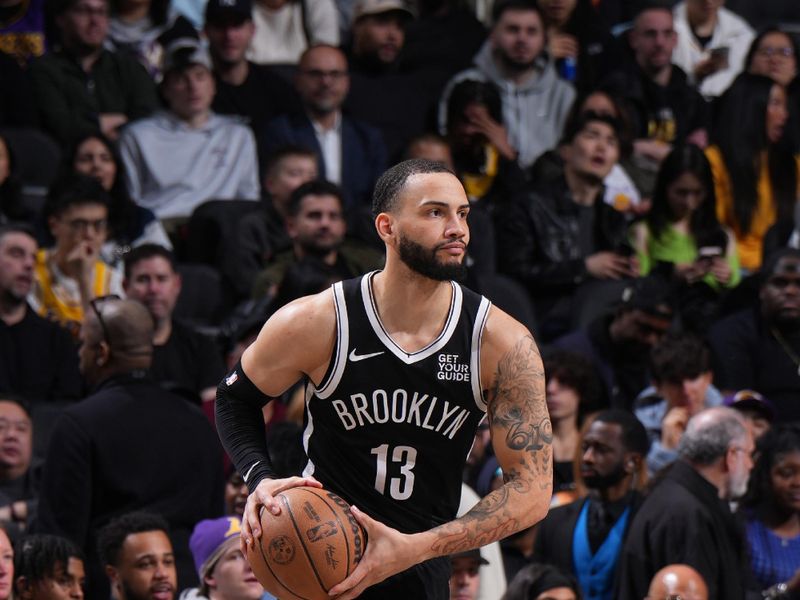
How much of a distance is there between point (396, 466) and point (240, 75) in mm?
6571

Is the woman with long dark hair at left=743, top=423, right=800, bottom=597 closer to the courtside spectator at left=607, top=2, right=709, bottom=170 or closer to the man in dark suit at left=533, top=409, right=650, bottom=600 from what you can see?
the man in dark suit at left=533, top=409, right=650, bottom=600

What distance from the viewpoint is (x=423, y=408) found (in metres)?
4.76

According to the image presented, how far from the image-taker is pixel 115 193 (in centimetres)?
941

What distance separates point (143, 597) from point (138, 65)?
5.27 metres

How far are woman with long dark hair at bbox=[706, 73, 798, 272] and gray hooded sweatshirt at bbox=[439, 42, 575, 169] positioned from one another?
3.61 ft

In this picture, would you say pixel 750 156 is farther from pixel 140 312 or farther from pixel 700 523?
pixel 140 312

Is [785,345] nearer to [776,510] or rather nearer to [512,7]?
[776,510]

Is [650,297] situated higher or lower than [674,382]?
higher

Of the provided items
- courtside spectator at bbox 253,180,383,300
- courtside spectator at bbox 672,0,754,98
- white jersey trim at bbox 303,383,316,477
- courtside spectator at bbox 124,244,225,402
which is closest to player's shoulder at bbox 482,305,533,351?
white jersey trim at bbox 303,383,316,477

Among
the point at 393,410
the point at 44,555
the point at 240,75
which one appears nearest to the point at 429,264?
the point at 393,410

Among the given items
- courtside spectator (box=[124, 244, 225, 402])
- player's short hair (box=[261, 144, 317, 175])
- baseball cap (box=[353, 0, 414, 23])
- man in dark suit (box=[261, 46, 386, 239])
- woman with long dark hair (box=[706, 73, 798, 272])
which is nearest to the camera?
courtside spectator (box=[124, 244, 225, 402])

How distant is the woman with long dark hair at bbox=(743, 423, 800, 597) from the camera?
7.47 metres

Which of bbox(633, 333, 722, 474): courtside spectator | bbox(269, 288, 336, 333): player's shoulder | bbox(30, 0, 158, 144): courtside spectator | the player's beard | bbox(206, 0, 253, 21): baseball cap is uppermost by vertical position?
bbox(206, 0, 253, 21): baseball cap

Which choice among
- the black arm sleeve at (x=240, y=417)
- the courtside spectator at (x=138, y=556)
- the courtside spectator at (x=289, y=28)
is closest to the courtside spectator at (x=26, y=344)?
the courtside spectator at (x=138, y=556)
